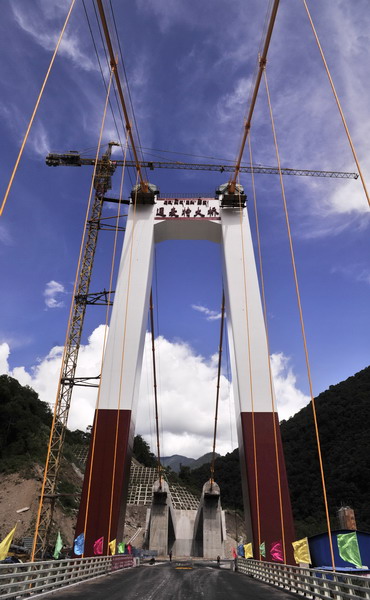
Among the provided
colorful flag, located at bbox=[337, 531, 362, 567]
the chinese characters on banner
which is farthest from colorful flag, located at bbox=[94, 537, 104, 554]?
the chinese characters on banner

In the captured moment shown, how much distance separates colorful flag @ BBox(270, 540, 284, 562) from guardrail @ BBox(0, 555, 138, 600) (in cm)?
749

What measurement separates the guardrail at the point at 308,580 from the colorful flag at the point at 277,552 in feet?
3.06

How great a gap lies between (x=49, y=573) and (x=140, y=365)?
14278mm

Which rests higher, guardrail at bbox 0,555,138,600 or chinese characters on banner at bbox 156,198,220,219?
chinese characters on banner at bbox 156,198,220,219

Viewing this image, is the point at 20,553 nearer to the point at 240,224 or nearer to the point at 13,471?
the point at 13,471

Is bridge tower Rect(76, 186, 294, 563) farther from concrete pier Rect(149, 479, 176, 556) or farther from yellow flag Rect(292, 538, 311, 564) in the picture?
concrete pier Rect(149, 479, 176, 556)

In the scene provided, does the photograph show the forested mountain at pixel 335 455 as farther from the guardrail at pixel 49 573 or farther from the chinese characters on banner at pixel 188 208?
the guardrail at pixel 49 573

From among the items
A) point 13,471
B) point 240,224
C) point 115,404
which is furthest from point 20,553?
point 240,224

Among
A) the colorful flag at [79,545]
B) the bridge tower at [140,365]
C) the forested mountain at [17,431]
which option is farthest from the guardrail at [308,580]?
the forested mountain at [17,431]

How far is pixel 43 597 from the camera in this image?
30.8 feet

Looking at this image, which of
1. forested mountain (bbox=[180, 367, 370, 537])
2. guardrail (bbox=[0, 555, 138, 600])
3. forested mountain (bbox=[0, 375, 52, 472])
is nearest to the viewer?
guardrail (bbox=[0, 555, 138, 600])

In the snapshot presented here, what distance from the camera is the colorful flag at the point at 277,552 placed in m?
18.6

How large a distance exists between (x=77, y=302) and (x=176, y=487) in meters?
62.5

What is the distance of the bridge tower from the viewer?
20.1 meters
